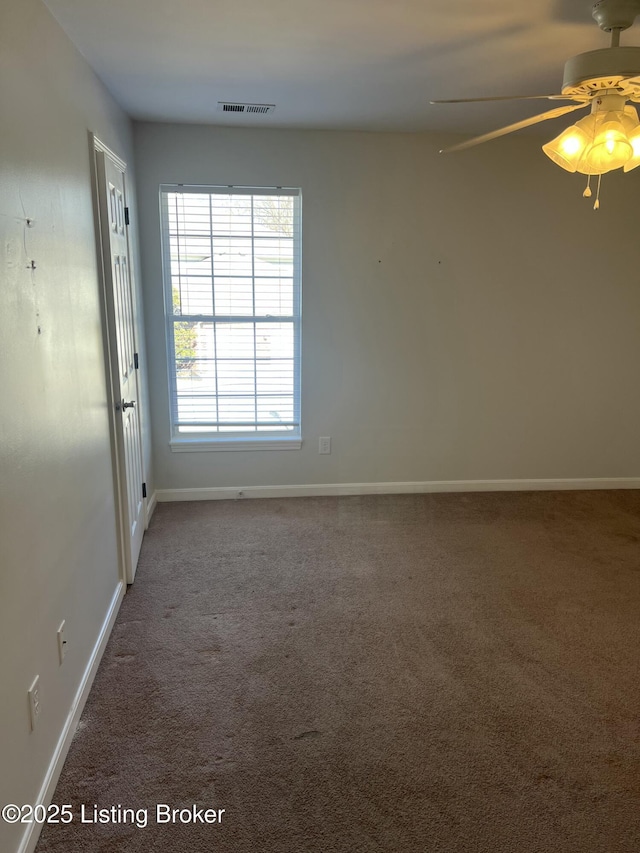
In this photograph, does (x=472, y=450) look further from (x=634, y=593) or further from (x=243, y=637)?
(x=243, y=637)

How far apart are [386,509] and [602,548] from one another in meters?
1.37

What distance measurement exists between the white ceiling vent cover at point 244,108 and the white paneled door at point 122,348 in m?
0.64

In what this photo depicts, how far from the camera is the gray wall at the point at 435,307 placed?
152 inches

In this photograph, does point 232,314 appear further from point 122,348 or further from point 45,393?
point 45,393

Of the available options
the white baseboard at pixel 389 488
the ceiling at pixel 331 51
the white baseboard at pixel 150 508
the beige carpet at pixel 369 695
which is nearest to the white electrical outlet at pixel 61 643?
the beige carpet at pixel 369 695

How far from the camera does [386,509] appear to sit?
4.14 metres

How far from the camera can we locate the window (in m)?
3.86

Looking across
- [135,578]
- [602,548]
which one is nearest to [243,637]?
[135,578]

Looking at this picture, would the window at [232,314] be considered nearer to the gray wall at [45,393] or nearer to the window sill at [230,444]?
the window sill at [230,444]

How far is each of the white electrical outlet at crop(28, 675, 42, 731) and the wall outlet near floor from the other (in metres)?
2.74

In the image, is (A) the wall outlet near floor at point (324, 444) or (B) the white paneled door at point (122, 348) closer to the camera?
(B) the white paneled door at point (122, 348)

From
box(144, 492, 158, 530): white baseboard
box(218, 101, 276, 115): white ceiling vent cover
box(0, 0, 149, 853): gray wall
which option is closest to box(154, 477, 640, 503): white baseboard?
box(144, 492, 158, 530): white baseboard

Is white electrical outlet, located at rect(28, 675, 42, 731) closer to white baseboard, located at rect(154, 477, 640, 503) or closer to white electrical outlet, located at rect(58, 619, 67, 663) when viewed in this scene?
white electrical outlet, located at rect(58, 619, 67, 663)

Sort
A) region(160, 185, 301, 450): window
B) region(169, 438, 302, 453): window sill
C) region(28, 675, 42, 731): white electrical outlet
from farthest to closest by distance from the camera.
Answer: region(169, 438, 302, 453): window sill
region(160, 185, 301, 450): window
region(28, 675, 42, 731): white electrical outlet
